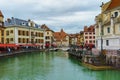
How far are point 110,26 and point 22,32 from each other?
183 feet

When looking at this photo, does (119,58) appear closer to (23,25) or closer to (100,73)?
(100,73)

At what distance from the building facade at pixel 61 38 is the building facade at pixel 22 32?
41950 millimetres

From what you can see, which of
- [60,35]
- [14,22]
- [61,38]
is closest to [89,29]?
[14,22]

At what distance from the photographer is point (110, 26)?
153 feet

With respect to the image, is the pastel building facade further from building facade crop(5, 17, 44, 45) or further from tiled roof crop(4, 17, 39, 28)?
tiled roof crop(4, 17, 39, 28)

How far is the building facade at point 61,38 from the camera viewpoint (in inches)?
6152

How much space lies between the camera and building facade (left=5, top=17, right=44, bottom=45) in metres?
93.8

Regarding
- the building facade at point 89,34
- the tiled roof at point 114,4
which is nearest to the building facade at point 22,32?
the building facade at point 89,34

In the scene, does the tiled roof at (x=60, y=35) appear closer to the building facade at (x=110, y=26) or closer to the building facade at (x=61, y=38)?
the building facade at (x=61, y=38)

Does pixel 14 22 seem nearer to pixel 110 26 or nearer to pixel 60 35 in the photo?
pixel 110 26

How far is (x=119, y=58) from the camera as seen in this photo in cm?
3506

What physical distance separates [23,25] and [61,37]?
198ft

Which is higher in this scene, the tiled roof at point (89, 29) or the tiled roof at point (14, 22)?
the tiled roof at point (14, 22)

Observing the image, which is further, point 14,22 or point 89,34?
point 89,34
